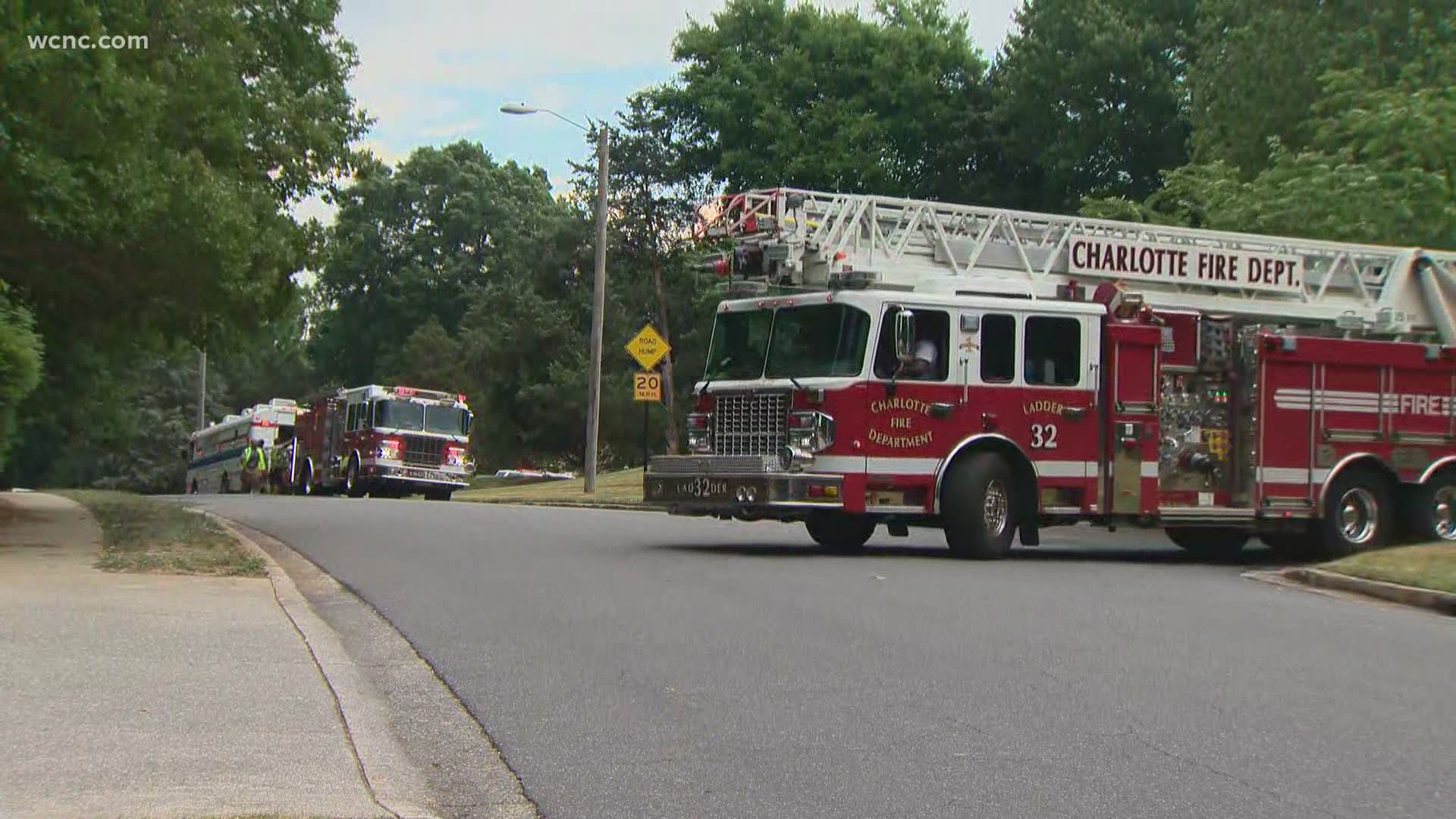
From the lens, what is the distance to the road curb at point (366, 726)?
6551 millimetres

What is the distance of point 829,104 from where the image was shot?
51188 mm

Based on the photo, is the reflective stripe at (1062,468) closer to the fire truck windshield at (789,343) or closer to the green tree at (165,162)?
the fire truck windshield at (789,343)

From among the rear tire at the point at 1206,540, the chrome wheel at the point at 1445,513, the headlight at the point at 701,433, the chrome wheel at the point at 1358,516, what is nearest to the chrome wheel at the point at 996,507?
the headlight at the point at 701,433

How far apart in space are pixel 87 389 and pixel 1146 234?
18988 mm

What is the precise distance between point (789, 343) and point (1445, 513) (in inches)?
311

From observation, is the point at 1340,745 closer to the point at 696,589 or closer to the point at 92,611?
the point at 696,589

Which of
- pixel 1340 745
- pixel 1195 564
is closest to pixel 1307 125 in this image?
pixel 1195 564

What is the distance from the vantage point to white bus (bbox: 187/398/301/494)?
5566 cm

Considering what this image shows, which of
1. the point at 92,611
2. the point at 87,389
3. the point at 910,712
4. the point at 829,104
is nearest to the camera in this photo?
the point at 910,712

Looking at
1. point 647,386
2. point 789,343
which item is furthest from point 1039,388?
point 647,386

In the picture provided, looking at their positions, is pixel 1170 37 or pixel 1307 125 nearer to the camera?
pixel 1307 125

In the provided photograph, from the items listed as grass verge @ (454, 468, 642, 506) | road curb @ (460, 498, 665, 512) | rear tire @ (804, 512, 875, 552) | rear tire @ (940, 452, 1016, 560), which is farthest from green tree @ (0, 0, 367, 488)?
grass verge @ (454, 468, 642, 506)

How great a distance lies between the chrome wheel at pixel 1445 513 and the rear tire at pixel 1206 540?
6.70 ft

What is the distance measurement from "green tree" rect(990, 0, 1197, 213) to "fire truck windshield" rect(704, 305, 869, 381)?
30.7 meters
